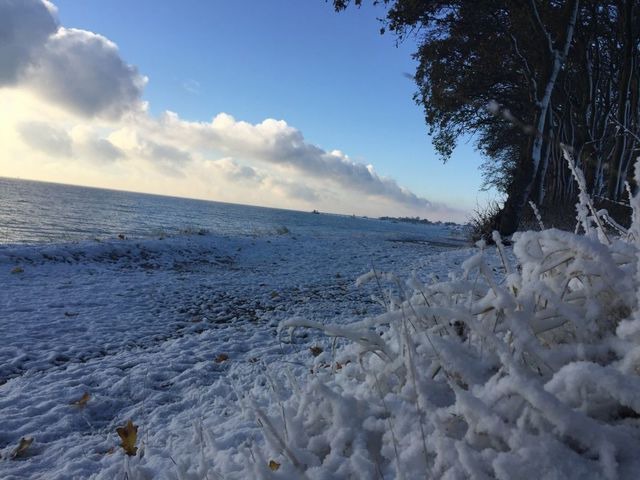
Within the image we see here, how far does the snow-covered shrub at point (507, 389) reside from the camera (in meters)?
0.98

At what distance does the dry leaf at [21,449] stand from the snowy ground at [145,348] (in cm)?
2

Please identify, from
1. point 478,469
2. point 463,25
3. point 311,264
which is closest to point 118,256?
point 311,264

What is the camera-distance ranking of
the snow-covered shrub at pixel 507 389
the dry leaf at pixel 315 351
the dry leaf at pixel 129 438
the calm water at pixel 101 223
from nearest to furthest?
the snow-covered shrub at pixel 507 389 < the dry leaf at pixel 129 438 < the dry leaf at pixel 315 351 < the calm water at pixel 101 223

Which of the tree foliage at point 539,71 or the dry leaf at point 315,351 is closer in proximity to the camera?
the dry leaf at point 315,351

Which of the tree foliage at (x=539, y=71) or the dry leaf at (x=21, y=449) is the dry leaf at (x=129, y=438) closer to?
the dry leaf at (x=21, y=449)

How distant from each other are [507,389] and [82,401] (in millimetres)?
3370

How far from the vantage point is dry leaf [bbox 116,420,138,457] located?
93.7 inches

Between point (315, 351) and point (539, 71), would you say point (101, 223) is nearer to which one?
point (539, 71)

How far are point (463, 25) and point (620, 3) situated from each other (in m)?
4.62

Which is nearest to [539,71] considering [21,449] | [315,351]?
[315,351]

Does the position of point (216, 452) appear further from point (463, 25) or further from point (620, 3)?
point (463, 25)

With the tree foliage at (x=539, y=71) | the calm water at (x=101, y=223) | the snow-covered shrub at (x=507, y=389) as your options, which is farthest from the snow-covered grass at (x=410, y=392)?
the calm water at (x=101, y=223)

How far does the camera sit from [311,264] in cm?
1089

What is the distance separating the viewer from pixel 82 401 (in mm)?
3287
